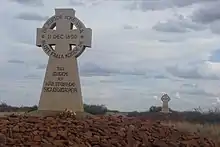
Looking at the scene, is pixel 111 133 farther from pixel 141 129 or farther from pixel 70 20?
pixel 70 20

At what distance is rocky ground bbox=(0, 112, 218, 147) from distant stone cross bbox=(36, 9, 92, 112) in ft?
10.6

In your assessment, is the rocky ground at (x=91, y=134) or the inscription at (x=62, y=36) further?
the inscription at (x=62, y=36)

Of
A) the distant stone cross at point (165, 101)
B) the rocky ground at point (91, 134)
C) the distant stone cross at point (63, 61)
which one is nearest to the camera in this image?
the rocky ground at point (91, 134)

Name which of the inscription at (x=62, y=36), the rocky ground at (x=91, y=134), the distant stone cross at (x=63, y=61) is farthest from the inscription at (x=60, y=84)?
the rocky ground at (x=91, y=134)

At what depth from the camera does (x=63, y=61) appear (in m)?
20.6

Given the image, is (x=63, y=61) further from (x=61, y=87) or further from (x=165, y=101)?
(x=165, y=101)

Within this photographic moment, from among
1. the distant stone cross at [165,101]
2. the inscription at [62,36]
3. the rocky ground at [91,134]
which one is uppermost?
the inscription at [62,36]

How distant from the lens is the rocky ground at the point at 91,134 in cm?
1430

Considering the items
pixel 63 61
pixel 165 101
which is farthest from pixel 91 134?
pixel 165 101

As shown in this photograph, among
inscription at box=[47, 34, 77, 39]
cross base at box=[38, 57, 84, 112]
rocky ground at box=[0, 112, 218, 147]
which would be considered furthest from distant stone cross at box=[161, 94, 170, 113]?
rocky ground at box=[0, 112, 218, 147]

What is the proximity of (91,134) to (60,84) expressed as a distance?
5.82 metres

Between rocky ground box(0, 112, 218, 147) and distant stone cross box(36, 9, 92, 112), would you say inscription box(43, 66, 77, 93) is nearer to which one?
distant stone cross box(36, 9, 92, 112)

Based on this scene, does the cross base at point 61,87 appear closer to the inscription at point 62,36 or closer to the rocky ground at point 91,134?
the inscription at point 62,36

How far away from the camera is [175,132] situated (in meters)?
16.6
